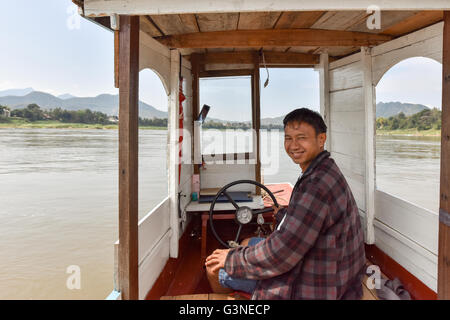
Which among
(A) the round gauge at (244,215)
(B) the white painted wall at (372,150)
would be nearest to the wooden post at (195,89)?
(A) the round gauge at (244,215)

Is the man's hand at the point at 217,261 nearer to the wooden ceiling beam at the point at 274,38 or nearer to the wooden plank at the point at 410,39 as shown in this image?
the wooden ceiling beam at the point at 274,38

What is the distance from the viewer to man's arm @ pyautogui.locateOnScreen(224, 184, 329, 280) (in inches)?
46.8

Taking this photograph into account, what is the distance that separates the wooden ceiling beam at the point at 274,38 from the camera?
113 inches

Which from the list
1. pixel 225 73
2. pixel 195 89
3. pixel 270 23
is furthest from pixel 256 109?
pixel 270 23

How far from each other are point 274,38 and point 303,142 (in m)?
1.81

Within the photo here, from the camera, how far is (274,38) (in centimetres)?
286

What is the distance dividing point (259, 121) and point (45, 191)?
520 inches

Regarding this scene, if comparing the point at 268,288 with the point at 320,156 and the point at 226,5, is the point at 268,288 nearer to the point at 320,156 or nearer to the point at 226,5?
the point at 320,156

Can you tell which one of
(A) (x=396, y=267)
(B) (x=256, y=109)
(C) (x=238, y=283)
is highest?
(B) (x=256, y=109)

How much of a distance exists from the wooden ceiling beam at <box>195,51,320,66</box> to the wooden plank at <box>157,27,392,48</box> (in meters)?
1.04

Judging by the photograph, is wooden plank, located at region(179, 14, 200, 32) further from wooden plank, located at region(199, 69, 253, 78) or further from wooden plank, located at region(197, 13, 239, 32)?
wooden plank, located at region(199, 69, 253, 78)

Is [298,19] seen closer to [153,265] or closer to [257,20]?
[257,20]

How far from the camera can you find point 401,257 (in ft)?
8.80
